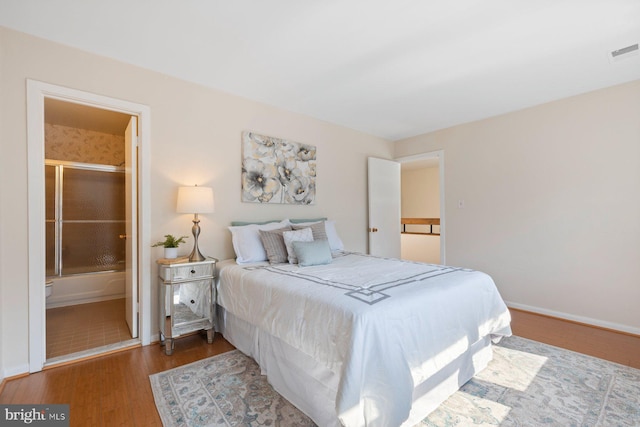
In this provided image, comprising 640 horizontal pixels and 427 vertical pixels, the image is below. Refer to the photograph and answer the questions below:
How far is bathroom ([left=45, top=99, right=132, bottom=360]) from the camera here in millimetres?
3599

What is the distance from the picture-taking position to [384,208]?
4.66 meters

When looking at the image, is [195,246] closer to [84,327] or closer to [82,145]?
[84,327]

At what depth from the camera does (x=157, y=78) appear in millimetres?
2686

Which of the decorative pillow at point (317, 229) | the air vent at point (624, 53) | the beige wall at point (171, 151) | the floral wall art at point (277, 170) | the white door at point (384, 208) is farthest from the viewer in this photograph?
the white door at point (384, 208)

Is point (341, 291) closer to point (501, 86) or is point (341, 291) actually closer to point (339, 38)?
point (339, 38)

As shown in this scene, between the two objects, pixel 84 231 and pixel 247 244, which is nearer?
pixel 247 244

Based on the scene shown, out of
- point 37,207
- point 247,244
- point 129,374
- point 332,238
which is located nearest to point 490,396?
point 332,238

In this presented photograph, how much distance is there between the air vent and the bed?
87.1 inches

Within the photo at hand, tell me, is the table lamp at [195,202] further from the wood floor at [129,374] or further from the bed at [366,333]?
the wood floor at [129,374]

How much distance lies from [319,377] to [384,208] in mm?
3442

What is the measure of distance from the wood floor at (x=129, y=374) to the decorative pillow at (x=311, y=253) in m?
1.04

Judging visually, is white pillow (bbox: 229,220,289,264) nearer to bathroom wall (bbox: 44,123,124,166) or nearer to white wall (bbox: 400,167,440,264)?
bathroom wall (bbox: 44,123,124,166)

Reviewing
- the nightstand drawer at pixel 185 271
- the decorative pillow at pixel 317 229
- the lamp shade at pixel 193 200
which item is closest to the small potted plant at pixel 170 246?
the nightstand drawer at pixel 185 271

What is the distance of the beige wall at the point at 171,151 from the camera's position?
205 cm
